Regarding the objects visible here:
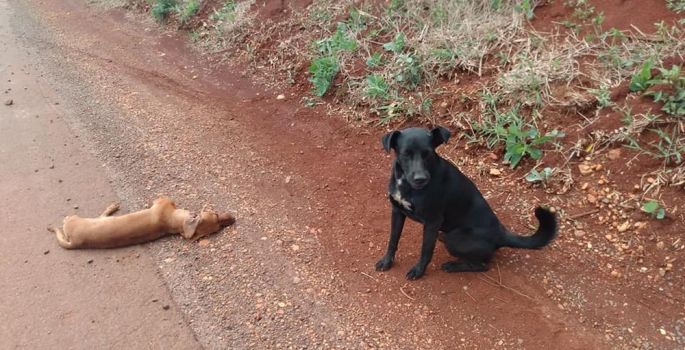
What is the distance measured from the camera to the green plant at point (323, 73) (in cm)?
589

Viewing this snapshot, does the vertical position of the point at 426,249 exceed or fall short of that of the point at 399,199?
it falls short

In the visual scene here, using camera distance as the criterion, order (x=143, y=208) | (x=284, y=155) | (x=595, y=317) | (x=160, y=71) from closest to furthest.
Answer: (x=595, y=317), (x=143, y=208), (x=284, y=155), (x=160, y=71)

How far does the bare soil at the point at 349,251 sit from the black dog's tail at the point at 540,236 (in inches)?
12.0

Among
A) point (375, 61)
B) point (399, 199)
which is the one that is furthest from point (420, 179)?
point (375, 61)

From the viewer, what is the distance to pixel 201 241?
13.4 ft

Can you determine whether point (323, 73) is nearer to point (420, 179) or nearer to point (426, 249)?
point (426, 249)

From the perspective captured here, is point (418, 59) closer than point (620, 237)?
No

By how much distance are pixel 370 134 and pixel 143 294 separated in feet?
8.87

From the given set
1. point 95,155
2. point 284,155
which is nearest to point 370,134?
point 284,155

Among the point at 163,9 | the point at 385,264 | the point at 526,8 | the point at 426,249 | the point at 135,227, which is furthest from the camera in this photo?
the point at 163,9

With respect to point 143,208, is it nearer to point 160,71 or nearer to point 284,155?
point 284,155

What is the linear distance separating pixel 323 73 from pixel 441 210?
3.07 meters

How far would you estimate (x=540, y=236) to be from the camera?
3.32 m

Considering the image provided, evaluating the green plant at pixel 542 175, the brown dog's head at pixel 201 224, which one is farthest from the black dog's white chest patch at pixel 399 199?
the brown dog's head at pixel 201 224
